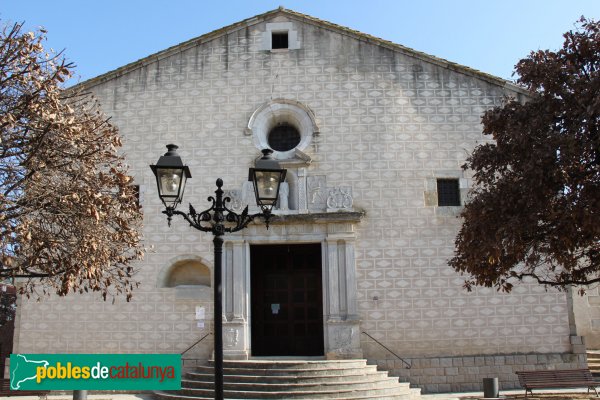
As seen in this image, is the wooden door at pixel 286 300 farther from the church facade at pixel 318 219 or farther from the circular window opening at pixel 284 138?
the circular window opening at pixel 284 138

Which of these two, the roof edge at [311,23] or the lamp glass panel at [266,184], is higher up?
the roof edge at [311,23]

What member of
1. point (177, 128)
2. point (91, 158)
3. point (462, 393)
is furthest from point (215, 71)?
point (462, 393)

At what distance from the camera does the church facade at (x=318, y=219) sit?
51.5 feet

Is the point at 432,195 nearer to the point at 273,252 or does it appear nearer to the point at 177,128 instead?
the point at 273,252

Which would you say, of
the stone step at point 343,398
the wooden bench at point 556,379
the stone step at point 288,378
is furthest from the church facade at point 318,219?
the stone step at point 343,398

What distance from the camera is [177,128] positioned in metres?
17.1

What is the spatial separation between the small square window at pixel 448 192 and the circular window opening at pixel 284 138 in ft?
12.9

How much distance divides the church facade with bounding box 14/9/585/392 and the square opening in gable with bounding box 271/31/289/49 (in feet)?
0.13

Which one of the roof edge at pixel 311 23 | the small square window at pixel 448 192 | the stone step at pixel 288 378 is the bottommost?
the stone step at pixel 288 378

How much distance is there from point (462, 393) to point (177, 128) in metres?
9.84

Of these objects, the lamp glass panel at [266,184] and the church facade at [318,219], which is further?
the church facade at [318,219]

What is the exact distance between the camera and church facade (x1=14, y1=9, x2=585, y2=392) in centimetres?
1570

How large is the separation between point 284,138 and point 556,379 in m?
8.93

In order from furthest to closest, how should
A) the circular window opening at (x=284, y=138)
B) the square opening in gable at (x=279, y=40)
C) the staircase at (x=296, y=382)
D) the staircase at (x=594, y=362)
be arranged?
the square opening in gable at (x=279, y=40) < the circular window opening at (x=284, y=138) < the staircase at (x=594, y=362) < the staircase at (x=296, y=382)
